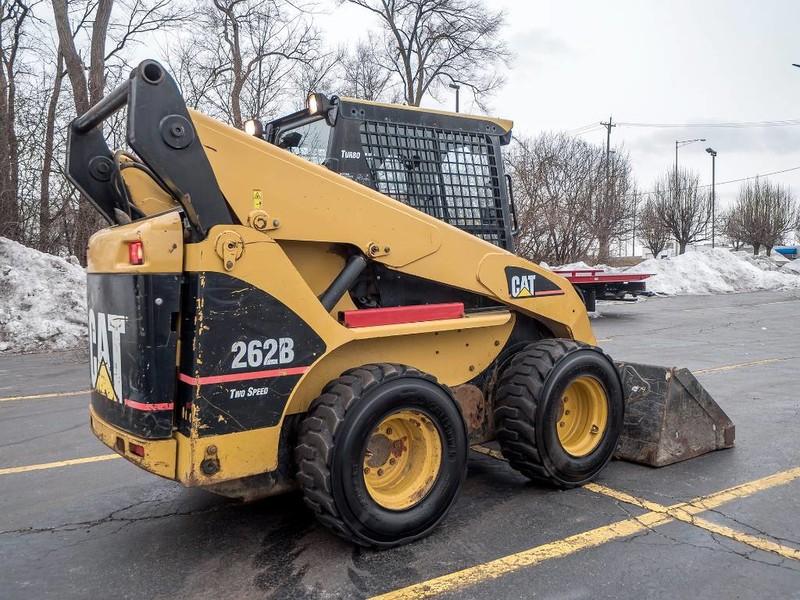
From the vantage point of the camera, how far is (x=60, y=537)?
3932 mm

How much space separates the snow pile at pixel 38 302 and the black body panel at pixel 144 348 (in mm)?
9947

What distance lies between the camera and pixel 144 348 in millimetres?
3180

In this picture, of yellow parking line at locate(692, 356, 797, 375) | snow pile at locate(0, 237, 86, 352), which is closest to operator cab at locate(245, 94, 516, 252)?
yellow parking line at locate(692, 356, 797, 375)

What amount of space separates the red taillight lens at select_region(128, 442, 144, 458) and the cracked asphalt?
0.64 meters

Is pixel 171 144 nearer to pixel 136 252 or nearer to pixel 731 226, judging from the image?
pixel 136 252

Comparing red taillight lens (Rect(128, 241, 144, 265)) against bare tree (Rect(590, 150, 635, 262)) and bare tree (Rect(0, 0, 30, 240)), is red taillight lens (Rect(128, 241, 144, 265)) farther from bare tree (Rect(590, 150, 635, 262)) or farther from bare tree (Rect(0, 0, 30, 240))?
bare tree (Rect(590, 150, 635, 262))

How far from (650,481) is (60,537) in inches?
148

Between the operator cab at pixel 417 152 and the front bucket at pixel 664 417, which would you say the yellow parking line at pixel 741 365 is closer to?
the front bucket at pixel 664 417

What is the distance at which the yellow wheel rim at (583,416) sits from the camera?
464cm

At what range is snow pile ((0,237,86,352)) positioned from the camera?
12.2 meters

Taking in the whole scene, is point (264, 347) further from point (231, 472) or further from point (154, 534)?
point (154, 534)

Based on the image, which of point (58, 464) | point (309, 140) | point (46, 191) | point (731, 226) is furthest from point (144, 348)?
point (731, 226)

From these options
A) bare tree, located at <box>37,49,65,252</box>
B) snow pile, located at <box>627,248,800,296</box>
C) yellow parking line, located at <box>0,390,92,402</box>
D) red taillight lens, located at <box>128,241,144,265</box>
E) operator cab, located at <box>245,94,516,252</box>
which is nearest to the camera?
red taillight lens, located at <box>128,241,144,265</box>

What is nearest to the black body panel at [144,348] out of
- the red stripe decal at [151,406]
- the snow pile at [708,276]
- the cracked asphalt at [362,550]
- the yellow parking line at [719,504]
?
the red stripe decal at [151,406]
